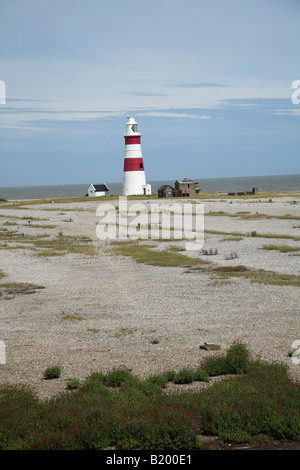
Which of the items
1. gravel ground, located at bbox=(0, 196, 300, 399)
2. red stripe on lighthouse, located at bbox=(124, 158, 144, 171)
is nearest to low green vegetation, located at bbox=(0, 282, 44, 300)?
gravel ground, located at bbox=(0, 196, 300, 399)

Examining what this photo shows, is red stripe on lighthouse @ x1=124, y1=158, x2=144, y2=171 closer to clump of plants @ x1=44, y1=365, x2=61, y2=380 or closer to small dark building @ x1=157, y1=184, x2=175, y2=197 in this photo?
small dark building @ x1=157, y1=184, x2=175, y2=197

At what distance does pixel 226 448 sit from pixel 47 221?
146 ft

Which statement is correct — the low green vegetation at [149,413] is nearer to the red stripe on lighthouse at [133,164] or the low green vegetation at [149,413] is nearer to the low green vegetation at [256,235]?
the low green vegetation at [256,235]

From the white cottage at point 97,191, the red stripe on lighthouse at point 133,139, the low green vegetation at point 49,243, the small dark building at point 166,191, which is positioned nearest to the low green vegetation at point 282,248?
the low green vegetation at point 49,243

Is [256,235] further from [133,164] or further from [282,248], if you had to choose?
[133,164]

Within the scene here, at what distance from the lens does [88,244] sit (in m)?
32.4

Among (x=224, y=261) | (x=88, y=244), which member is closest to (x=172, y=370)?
(x=224, y=261)

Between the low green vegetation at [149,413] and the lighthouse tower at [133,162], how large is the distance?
236 ft

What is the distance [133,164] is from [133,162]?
296 millimetres

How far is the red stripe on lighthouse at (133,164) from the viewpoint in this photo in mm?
80000

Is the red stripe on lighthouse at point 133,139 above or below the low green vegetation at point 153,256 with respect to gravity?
above

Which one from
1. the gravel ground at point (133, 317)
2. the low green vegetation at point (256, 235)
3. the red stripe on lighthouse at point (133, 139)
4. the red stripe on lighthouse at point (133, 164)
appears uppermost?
the red stripe on lighthouse at point (133, 139)

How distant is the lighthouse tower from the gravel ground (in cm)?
5570

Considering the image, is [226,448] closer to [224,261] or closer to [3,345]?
[3,345]
